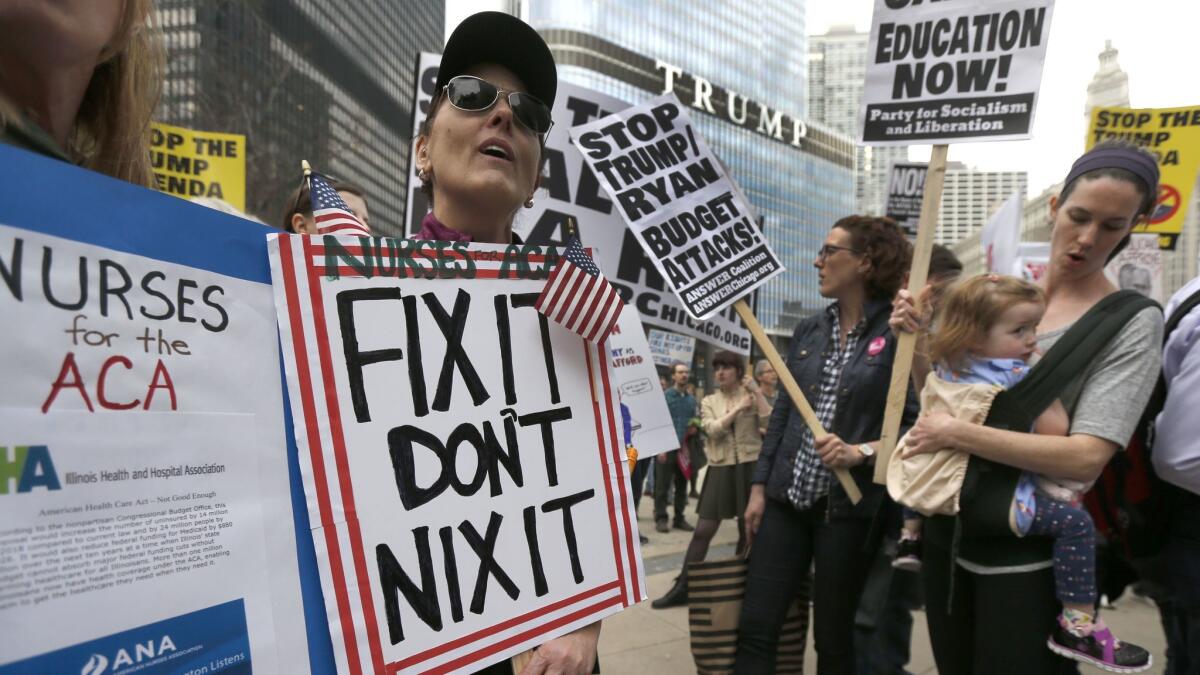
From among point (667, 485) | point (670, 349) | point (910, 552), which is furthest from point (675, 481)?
point (910, 552)

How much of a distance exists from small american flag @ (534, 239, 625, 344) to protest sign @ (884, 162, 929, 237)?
6179 millimetres

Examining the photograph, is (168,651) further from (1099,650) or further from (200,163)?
(200,163)

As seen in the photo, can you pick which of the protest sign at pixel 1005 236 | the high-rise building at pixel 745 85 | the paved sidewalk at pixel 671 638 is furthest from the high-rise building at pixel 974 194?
A: the paved sidewalk at pixel 671 638

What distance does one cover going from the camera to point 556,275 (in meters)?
1.23

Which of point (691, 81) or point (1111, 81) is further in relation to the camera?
point (691, 81)

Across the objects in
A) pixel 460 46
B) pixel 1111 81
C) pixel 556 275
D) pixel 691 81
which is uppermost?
pixel 691 81

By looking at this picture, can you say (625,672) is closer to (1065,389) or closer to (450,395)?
(1065,389)

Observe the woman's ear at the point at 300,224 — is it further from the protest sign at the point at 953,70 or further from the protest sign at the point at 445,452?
the protest sign at the point at 953,70

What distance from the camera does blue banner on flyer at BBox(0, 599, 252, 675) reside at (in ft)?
2.28

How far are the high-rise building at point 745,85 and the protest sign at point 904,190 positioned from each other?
52.6 meters

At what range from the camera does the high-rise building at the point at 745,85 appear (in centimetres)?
6016

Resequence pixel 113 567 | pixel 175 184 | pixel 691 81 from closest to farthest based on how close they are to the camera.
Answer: pixel 113 567 < pixel 175 184 < pixel 691 81

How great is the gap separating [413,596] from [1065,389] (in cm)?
186

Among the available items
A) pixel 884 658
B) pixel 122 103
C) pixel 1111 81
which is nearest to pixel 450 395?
pixel 122 103
